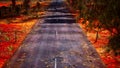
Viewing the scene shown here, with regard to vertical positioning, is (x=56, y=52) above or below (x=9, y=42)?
above

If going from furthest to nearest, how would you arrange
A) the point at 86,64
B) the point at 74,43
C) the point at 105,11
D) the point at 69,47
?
the point at 74,43, the point at 69,47, the point at 86,64, the point at 105,11

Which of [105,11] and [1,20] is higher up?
[105,11]

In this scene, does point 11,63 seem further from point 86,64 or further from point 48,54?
point 86,64

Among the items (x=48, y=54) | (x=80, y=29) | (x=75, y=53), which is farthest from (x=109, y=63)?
(x=80, y=29)

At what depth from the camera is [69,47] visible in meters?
28.2

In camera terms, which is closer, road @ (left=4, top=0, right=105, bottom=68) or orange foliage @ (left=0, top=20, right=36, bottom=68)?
road @ (left=4, top=0, right=105, bottom=68)

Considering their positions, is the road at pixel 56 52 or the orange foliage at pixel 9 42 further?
the orange foliage at pixel 9 42

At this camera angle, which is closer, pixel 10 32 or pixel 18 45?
pixel 18 45

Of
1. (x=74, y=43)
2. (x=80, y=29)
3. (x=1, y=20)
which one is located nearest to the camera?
(x=74, y=43)

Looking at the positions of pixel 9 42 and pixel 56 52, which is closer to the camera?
pixel 56 52

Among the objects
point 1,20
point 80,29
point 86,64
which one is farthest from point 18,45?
point 1,20

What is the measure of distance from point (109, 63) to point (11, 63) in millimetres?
8452

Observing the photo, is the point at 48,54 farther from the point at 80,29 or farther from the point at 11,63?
the point at 80,29

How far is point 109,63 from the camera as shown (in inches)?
887
